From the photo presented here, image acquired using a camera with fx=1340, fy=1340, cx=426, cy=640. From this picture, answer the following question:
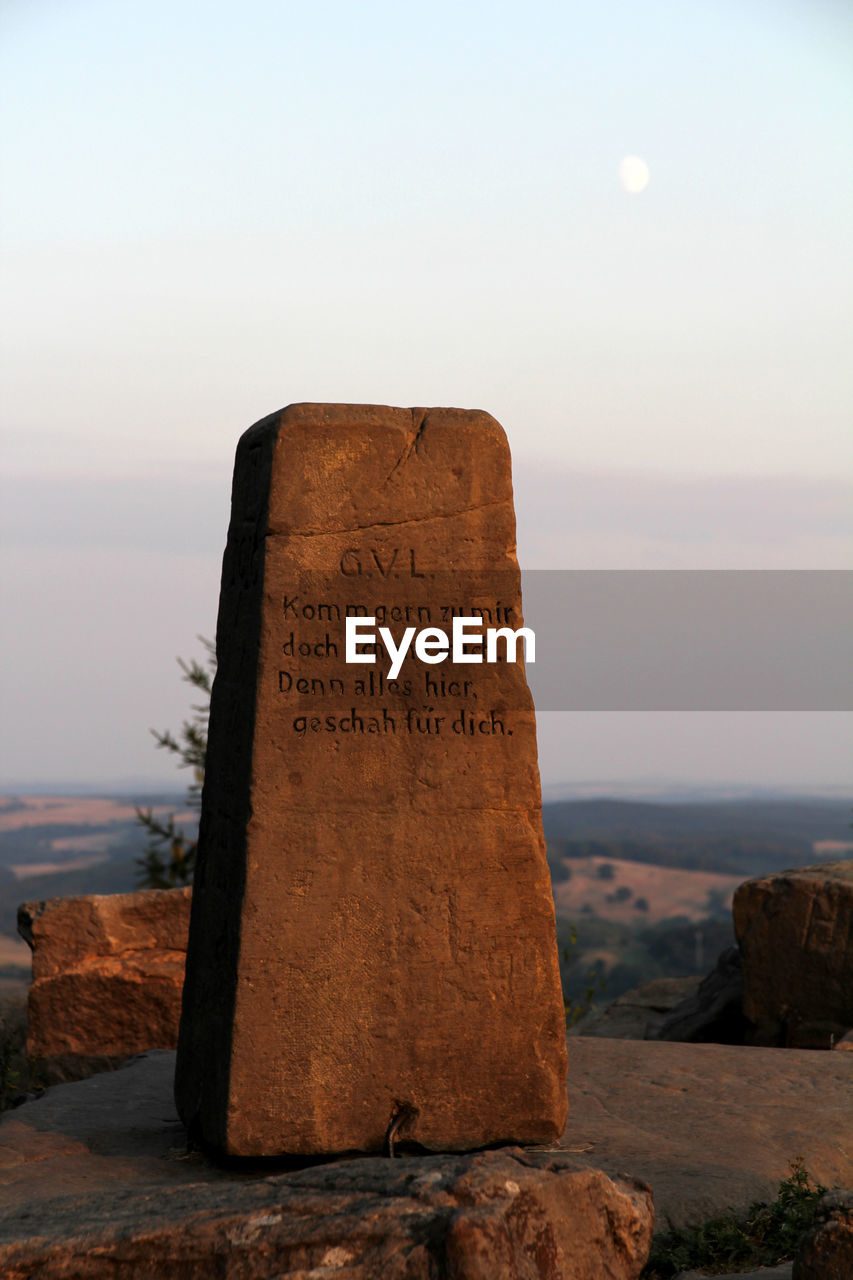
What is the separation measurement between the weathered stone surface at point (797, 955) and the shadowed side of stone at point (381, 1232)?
5.12 meters

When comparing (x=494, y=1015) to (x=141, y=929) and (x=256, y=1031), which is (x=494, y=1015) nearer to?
(x=256, y=1031)

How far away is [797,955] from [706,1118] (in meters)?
2.89

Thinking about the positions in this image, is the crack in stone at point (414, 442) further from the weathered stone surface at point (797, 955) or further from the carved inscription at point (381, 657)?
the weathered stone surface at point (797, 955)

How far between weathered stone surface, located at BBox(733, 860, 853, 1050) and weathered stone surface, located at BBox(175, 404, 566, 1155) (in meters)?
3.71

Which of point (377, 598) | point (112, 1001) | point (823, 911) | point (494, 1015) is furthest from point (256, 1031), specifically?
point (823, 911)

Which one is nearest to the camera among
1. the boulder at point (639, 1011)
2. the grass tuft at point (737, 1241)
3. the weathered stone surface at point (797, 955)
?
the grass tuft at point (737, 1241)

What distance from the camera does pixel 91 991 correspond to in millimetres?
7668

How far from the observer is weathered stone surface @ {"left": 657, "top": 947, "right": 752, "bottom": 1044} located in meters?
8.65

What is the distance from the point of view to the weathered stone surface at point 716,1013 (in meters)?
8.65

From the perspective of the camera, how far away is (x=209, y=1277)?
302cm

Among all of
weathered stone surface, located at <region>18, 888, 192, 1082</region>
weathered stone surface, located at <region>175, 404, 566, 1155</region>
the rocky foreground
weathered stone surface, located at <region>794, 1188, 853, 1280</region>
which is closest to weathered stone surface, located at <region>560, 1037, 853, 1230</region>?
the rocky foreground

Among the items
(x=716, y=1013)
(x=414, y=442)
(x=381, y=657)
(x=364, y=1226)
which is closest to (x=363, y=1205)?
(x=364, y=1226)

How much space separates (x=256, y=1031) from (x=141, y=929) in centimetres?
355

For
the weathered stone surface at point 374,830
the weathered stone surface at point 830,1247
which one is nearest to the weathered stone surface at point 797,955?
the weathered stone surface at point 374,830
